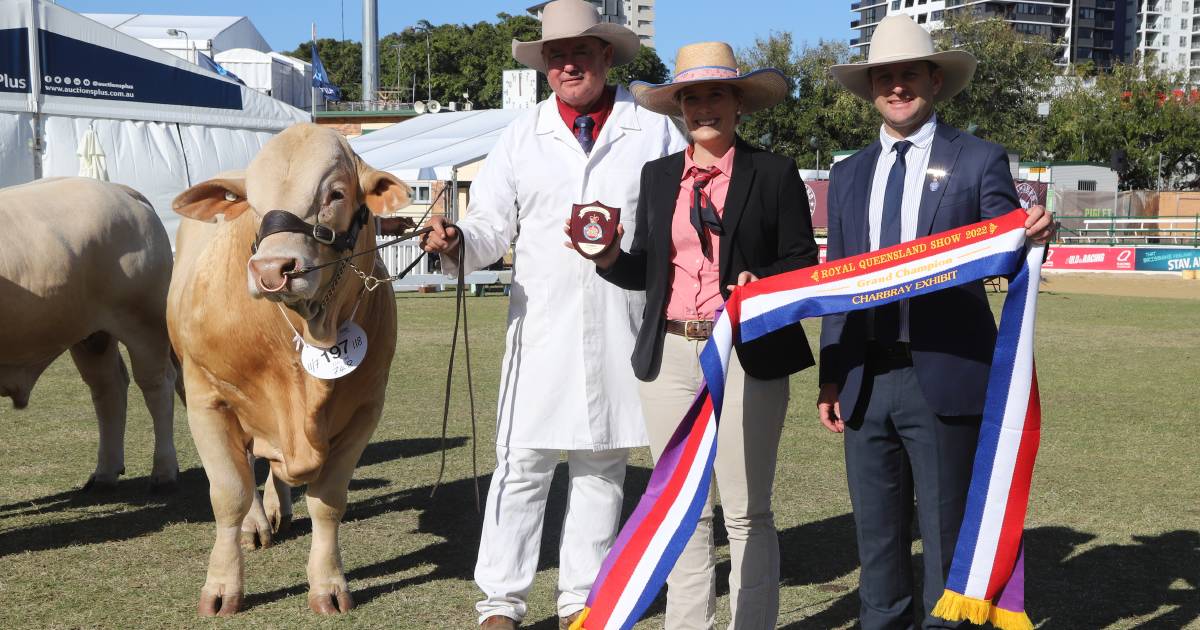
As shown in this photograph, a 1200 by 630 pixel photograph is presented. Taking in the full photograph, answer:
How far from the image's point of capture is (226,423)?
497 centimetres

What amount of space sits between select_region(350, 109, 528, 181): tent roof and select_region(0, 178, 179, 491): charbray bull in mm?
12544

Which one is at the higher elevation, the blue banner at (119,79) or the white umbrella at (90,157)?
the blue banner at (119,79)

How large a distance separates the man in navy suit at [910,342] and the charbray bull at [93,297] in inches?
170

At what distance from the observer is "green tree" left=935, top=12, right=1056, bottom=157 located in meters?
53.2

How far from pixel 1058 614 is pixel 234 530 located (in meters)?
3.48

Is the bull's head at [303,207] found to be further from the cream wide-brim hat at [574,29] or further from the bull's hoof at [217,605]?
the bull's hoof at [217,605]

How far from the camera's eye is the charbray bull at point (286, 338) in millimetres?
4227

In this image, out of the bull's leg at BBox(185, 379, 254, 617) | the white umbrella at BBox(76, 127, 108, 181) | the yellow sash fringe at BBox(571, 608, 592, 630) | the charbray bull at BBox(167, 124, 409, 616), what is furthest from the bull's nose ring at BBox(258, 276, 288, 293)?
the white umbrella at BBox(76, 127, 108, 181)

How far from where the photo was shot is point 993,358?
11.9 ft

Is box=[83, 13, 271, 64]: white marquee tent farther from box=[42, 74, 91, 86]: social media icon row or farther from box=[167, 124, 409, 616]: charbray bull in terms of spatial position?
box=[167, 124, 409, 616]: charbray bull

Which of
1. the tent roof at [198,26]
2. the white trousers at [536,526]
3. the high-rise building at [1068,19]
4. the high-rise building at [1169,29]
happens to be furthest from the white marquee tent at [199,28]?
the high-rise building at [1169,29]

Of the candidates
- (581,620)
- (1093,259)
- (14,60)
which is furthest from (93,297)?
(1093,259)

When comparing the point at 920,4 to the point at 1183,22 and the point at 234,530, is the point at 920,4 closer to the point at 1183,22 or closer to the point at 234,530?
the point at 1183,22

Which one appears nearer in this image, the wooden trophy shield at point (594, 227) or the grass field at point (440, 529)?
the wooden trophy shield at point (594, 227)
